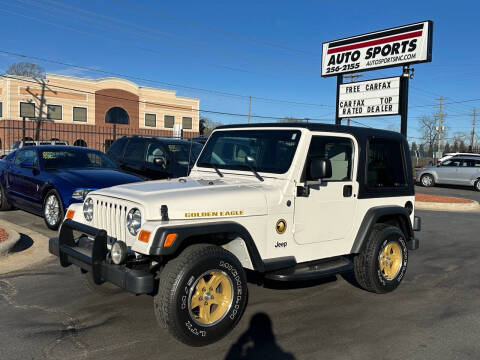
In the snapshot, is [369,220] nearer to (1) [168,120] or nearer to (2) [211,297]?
(2) [211,297]

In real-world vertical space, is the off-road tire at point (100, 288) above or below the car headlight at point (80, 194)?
below

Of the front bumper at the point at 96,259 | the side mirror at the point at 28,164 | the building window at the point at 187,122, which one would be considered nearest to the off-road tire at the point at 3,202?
the side mirror at the point at 28,164

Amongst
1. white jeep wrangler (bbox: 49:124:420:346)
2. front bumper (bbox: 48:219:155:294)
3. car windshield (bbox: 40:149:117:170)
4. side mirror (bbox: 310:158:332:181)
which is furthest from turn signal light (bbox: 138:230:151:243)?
car windshield (bbox: 40:149:117:170)

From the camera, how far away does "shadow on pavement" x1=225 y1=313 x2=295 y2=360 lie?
3.60m

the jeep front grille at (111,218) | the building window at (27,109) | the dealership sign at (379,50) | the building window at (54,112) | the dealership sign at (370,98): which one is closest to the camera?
the jeep front grille at (111,218)

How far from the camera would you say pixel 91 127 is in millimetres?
45219

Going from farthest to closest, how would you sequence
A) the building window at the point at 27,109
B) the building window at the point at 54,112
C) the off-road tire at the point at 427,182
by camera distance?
the building window at the point at 54,112
the building window at the point at 27,109
the off-road tire at the point at 427,182

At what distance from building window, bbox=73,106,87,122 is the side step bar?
144 feet

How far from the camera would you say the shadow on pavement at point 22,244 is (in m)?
6.70

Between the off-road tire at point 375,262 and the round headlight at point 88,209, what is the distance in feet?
10.1

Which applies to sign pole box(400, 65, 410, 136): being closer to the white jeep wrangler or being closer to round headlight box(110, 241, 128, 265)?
the white jeep wrangler

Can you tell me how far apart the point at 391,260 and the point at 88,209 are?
3.65 meters

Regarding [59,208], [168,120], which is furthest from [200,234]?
[168,120]

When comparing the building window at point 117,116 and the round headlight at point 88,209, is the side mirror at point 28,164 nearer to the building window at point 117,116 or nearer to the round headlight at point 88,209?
the round headlight at point 88,209
